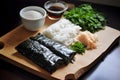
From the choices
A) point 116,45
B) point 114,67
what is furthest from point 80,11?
point 114,67

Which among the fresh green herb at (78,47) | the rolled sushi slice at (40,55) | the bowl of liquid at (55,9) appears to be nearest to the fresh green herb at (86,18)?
the bowl of liquid at (55,9)

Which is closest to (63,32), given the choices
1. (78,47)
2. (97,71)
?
(78,47)

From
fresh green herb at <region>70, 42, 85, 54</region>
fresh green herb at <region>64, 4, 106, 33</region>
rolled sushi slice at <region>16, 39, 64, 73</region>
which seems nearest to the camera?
rolled sushi slice at <region>16, 39, 64, 73</region>

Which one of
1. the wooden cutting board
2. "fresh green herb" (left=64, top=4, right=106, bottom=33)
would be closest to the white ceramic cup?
the wooden cutting board

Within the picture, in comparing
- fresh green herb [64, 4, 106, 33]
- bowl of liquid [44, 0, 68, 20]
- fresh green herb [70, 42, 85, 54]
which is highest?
bowl of liquid [44, 0, 68, 20]

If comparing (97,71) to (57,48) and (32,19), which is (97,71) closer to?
(57,48)

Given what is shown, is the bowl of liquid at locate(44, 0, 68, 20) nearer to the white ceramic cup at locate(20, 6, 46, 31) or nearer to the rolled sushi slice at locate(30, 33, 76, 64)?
the white ceramic cup at locate(20, 6, 46, 31)

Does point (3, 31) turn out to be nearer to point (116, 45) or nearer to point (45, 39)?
point (45, 39)

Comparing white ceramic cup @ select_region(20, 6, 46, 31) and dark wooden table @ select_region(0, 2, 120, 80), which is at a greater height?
white ceramic cup @ select_region(20, 6, 46, 31)
